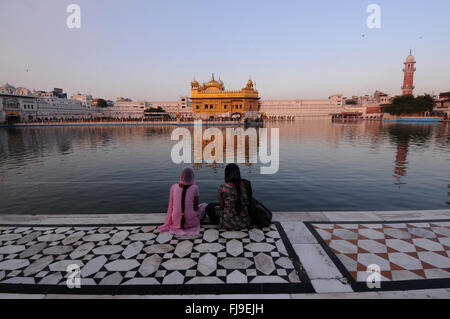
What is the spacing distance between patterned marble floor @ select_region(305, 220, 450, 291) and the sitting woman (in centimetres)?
113

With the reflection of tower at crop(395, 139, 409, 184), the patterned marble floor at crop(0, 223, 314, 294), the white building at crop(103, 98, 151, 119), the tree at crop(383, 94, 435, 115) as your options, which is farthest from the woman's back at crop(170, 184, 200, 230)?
the white building at crop(103, 98, 151, 119)

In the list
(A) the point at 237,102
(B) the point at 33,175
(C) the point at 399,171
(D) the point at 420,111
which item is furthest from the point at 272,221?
(D) the point at 420,111

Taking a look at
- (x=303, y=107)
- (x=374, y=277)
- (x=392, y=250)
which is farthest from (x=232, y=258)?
(x=303, y=107)

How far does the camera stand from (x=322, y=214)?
15.1 feet

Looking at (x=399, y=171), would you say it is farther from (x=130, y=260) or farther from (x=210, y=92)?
(x=210, y=92)

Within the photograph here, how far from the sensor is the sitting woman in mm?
3732

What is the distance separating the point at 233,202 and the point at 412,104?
62.8 metres

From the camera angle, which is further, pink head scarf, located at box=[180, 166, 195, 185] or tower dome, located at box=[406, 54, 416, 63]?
tower dome, located at box=[406, 54, 416, 63]

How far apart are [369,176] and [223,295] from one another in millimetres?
7434

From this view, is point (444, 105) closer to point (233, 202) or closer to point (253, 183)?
point (253, 183)

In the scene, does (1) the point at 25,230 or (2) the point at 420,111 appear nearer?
(1) the point at 25,230

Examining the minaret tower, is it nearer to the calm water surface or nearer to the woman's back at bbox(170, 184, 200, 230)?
the calm water surface

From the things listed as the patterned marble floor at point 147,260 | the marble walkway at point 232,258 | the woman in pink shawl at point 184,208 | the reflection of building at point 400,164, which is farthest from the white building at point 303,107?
the patterned marble floor at point 147,260

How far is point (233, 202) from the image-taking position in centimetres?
383
